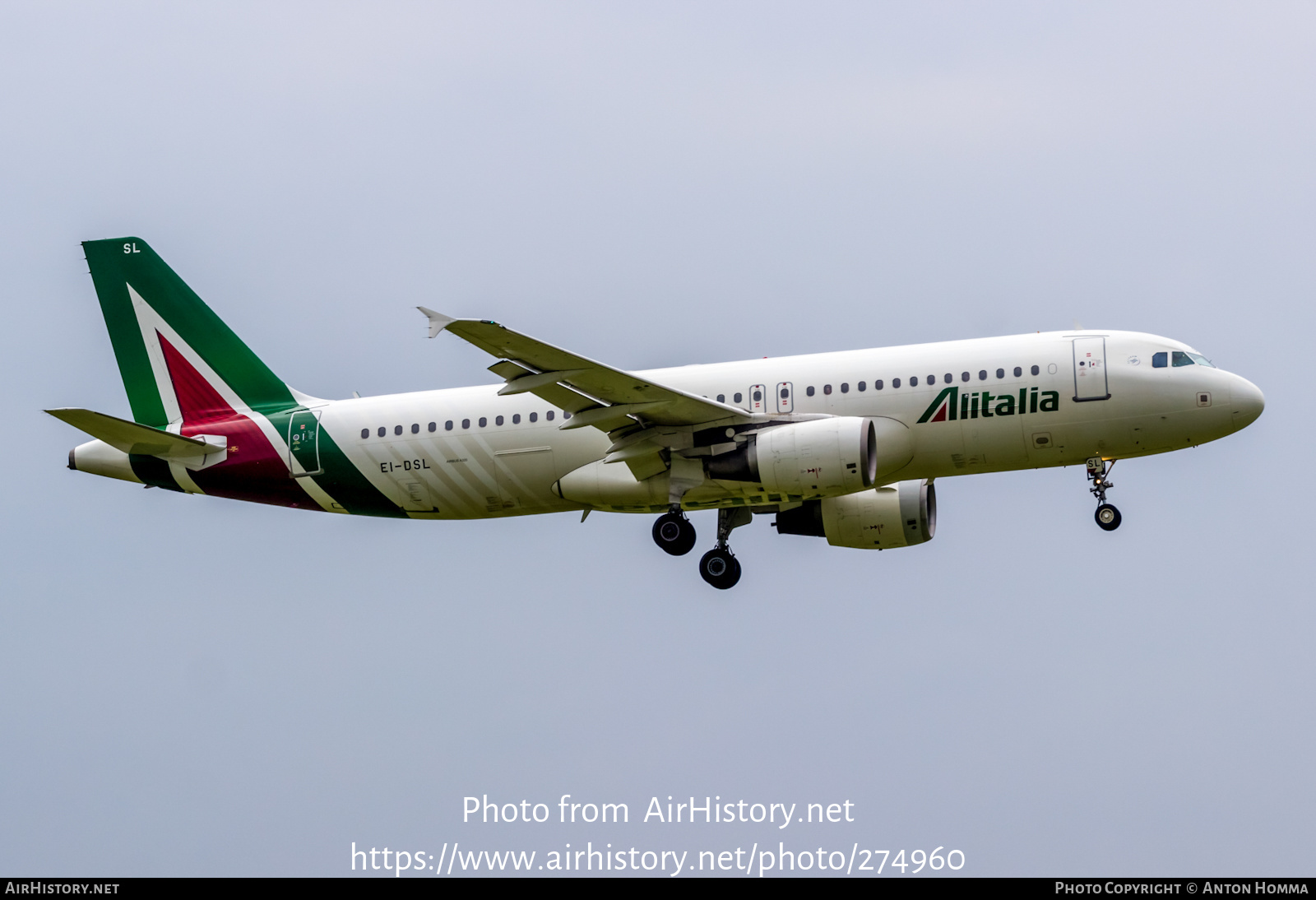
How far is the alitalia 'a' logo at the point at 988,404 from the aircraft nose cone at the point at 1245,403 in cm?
377

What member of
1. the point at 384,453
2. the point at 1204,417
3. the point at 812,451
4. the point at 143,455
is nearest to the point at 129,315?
the point at 143,455

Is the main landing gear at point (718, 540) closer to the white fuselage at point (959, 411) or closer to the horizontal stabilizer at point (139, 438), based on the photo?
the white fuselage at point (959, 411)

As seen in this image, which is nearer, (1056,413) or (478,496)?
(1056,413)

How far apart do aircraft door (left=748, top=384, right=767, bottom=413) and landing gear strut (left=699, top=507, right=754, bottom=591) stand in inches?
122

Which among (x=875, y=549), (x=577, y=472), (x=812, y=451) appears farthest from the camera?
(x=875, y=549)

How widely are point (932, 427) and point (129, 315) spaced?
66.9 ft

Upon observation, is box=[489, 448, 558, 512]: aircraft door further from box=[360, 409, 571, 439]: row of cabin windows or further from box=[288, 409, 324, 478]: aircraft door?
box=[288, 409, 324, 478]: aircraft door

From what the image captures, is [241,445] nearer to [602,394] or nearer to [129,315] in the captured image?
→ [129,315]

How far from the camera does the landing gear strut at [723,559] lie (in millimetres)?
37312

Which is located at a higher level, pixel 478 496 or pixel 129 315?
pixel 129 315

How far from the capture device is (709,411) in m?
34.6

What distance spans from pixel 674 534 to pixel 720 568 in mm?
1545

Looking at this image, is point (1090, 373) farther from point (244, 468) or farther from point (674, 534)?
point (244, 468)

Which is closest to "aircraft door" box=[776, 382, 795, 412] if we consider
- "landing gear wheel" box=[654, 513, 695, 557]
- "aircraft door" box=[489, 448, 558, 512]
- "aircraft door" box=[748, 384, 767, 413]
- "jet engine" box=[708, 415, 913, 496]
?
"aircraft door" box=[748, 384, 767, 413]
